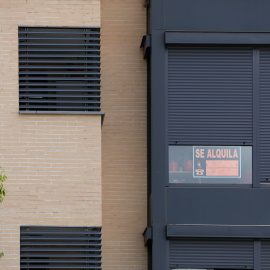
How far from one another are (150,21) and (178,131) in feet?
7.57

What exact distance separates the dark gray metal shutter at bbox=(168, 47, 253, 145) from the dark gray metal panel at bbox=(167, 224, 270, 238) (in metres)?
1.64

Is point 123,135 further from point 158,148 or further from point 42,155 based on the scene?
point 42,155

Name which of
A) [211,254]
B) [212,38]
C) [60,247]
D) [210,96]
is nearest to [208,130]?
[210,96]

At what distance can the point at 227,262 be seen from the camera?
55.2 feet

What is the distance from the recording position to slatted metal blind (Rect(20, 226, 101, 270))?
1658 cm

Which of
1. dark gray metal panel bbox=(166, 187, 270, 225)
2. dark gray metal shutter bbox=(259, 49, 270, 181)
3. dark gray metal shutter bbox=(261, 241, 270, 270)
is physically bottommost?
dark gray metal shutter bbox=(261, 241, 270, 270)

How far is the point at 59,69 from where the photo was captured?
17312 mm

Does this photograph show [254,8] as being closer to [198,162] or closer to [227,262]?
[198,162]

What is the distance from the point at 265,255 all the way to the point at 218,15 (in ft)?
15.6

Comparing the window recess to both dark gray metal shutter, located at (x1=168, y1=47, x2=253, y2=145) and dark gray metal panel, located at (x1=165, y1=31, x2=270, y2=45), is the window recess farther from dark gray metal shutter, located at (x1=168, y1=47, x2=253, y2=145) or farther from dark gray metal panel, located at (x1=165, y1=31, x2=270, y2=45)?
dark gray metal panel, located at (x1=165, y1=31, x2=270, y2=45)

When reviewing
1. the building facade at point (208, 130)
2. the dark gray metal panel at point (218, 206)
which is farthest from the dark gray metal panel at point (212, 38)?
the dark gray metal panel at point (218, 206)

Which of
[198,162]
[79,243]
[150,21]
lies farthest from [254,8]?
[79,243]

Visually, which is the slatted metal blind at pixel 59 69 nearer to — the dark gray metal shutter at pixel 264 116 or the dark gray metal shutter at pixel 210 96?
the dark gray metal shutter at pixel 210 96

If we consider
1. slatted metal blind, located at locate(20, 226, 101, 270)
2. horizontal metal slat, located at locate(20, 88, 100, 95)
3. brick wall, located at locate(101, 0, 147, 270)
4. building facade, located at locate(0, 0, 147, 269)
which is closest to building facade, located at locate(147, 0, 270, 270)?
brick wall, located at locate(101, 0, 147, 270)
